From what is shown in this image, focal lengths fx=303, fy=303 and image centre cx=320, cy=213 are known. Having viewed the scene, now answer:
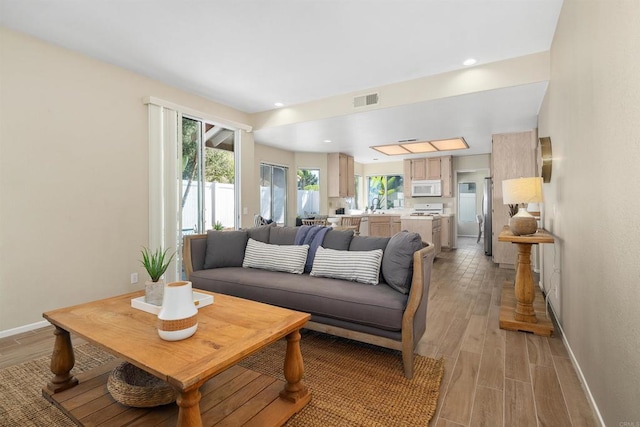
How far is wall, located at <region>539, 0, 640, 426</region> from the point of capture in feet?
3.77

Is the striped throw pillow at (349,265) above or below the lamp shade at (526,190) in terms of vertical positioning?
below

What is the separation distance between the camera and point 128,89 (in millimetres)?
3541

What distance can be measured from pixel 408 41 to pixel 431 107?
1.27 metres

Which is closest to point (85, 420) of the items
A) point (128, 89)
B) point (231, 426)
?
point (231, 426)

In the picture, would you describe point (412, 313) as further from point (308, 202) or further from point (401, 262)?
point (308, 202)

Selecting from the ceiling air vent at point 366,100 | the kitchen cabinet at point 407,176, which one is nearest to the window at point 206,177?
the ceiling air vent at point 366,100

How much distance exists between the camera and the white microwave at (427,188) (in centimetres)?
771

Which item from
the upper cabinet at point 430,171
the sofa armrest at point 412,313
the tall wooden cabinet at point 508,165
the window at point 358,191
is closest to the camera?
the sofa armrest at point 412,313

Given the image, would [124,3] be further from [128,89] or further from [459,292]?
[459,292]

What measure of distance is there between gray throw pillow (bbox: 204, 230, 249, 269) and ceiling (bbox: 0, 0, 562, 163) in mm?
1929

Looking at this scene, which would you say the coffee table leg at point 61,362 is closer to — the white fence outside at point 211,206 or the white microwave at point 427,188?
the white fence outside at point 211,206

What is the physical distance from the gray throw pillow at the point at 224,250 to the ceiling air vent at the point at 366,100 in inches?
95.9

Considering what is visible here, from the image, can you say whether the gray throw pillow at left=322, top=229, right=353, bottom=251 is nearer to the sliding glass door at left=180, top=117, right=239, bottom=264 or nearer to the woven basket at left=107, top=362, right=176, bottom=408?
the woven basket at left=107, top=362, right=176, bottom=408

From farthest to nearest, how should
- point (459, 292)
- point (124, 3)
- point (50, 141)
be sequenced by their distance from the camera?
point (459, 292)
point (50, 141)
point (124, 3)
